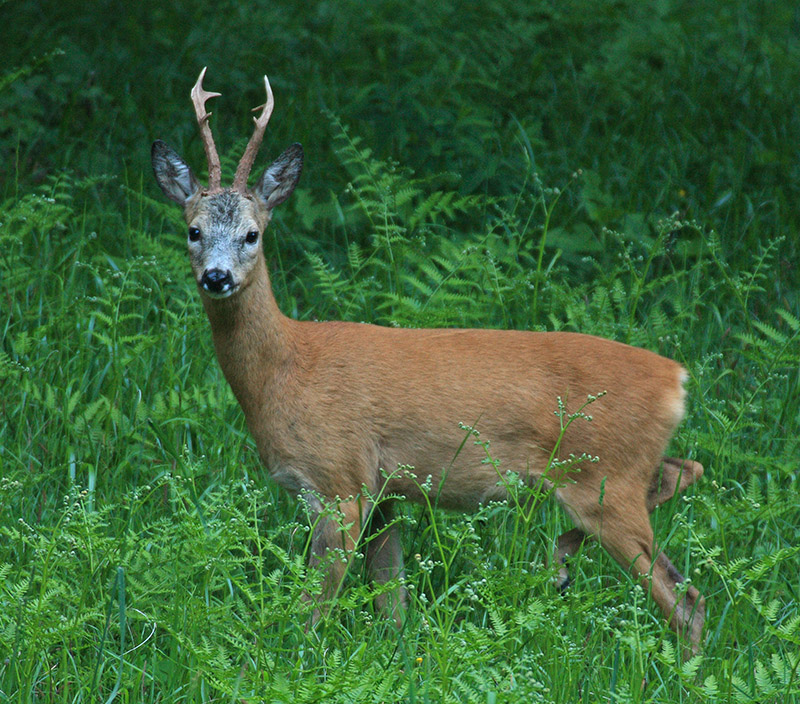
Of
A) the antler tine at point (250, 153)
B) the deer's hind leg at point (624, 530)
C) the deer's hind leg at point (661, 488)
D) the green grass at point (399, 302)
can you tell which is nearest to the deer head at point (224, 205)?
the antler tine at point (250, 153)

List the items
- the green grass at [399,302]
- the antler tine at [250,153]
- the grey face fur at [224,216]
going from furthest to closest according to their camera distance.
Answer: the antler tine at [250,153]
the grey face fur at [224,216]
the green grass at [399,302]

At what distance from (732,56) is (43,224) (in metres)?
5.52

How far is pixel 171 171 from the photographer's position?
5027mm

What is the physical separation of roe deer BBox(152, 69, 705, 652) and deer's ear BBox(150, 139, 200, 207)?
0.25 meters

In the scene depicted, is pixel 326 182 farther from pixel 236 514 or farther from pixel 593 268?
pixel 236 514

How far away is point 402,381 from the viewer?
15.5 ft

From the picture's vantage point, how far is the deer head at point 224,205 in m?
4.51

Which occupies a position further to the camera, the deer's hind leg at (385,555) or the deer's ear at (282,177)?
the deer's ear at (282,177)

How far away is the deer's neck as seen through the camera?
469 cm

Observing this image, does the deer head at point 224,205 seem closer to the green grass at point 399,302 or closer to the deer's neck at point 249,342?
the deer's neck at point 249,342

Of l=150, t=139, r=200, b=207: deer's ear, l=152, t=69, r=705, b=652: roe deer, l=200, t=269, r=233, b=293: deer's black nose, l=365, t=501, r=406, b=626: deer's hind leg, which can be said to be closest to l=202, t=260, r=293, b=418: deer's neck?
l=152, t=69, r=705, b=652: roe deer

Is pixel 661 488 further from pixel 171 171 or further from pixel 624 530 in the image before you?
pixel 171 171

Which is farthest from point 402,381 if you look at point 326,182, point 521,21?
point 521,21

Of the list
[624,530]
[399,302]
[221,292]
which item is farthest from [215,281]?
[624,530]
